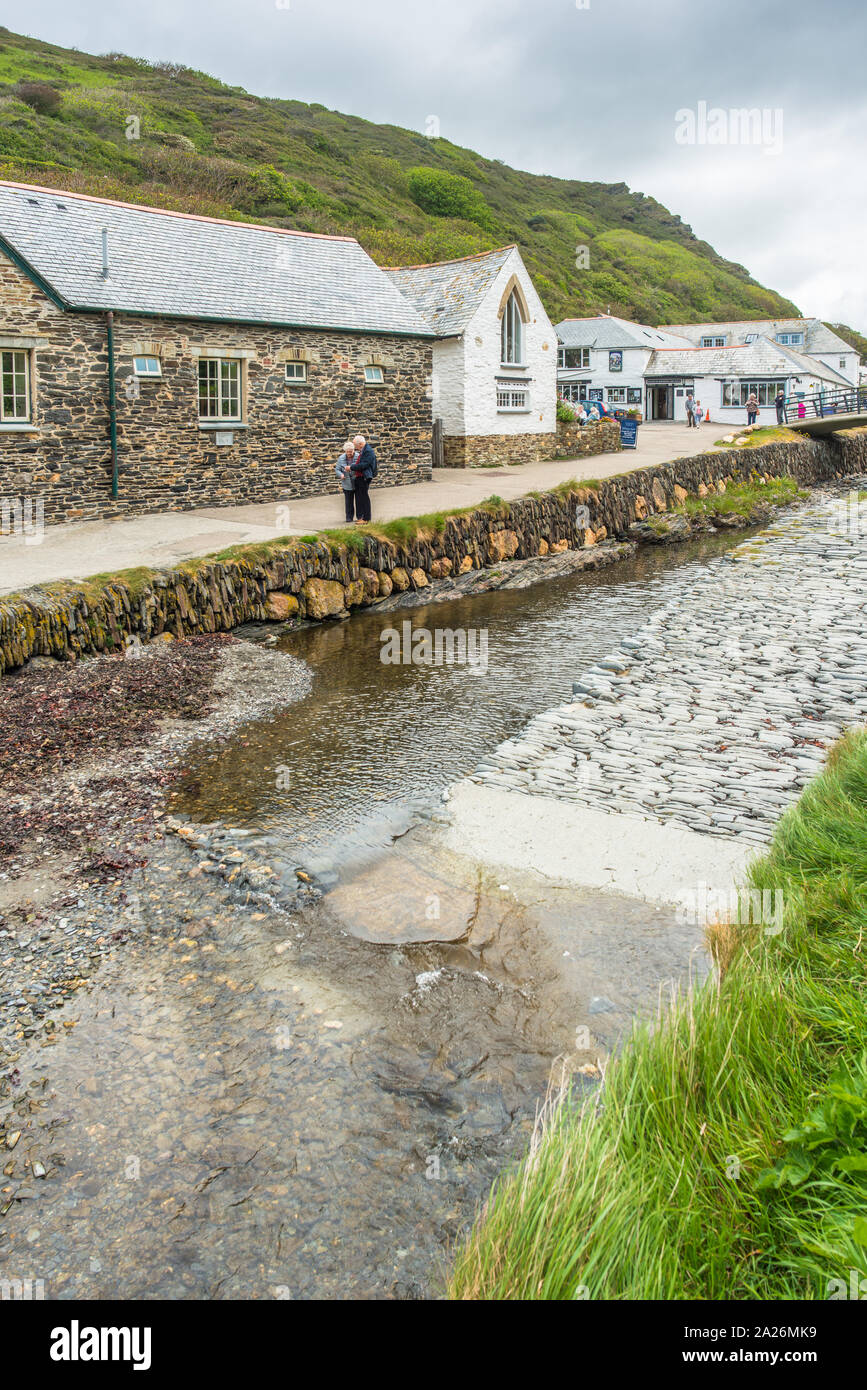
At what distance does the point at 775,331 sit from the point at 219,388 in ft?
233

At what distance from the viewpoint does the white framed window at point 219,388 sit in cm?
2019

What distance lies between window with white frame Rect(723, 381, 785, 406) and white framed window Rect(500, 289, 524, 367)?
3121 centimetres

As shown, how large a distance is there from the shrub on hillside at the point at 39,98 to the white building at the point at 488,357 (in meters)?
32.8

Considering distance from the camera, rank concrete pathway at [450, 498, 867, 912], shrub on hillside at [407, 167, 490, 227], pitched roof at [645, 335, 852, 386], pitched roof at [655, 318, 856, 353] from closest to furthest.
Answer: concrete pathway at [450, 498, 867, 912], pitched roof at [645, 335, 852, 386], pitched roof at [655, 318, 856, 353], shrub on hillside at [407, 167, 490, 227]

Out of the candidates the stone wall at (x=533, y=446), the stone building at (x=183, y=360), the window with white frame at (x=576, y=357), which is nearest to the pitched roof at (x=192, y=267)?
the stone building at (x=183, y=360)

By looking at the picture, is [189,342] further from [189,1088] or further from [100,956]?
[189,1088]

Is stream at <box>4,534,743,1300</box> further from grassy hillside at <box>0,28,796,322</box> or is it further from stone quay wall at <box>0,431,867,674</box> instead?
grassy hillside at <box>0,28,796,322</box>

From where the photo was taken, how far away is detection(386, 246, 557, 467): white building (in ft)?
96.0

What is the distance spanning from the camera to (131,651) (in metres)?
12.7

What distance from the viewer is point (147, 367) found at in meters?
18.9

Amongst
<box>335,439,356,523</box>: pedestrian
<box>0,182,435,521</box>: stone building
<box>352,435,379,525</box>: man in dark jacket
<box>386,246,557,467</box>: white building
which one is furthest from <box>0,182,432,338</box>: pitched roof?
<box>352,435,379,525</box>: man in dark jacket

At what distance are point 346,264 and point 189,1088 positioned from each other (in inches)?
956

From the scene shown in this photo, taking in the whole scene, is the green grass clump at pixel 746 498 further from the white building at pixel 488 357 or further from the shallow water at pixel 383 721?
the shallow water at pixel 383 721
